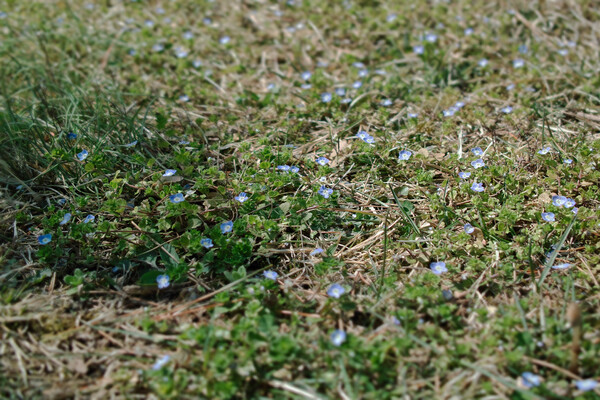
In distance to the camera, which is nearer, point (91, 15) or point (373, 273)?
point (373, 273)

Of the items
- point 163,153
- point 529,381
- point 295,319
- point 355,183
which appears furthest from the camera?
point 163,153

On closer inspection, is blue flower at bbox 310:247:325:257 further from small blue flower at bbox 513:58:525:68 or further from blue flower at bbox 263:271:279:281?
small blue flower at bbox 513:58:525:68

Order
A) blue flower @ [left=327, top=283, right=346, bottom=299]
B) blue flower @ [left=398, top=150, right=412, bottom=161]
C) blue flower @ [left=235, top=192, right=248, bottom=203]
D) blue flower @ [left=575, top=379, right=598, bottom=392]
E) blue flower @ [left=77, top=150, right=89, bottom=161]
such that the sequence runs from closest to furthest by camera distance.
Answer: blue flower @ [left=575, top=379, right=598, bottom=392] → blue flower @ [left=327, top=283, right=346, bottom=299] → blue flower @ [left=235, top=192, right=248, bottom=203] → blue flower @ [left=77, top=150, right=89, bottom=161] → blue flower @ [left=398, top=150, right=412, bottom=161]

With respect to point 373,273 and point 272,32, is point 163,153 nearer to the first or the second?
point 373,273

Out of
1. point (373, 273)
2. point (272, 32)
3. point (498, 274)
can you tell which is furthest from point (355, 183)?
point (272, 32)

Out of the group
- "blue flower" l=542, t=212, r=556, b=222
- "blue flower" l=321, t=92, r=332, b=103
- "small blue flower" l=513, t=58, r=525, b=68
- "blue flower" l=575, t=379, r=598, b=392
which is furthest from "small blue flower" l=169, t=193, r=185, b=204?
"small blue flower" l=513, t=58, r=525, b=68

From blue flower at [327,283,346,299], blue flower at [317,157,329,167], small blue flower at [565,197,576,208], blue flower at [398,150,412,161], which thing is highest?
small blue flower at [565,197,576,208]

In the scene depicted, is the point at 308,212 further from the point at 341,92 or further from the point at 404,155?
the point at 341,92
